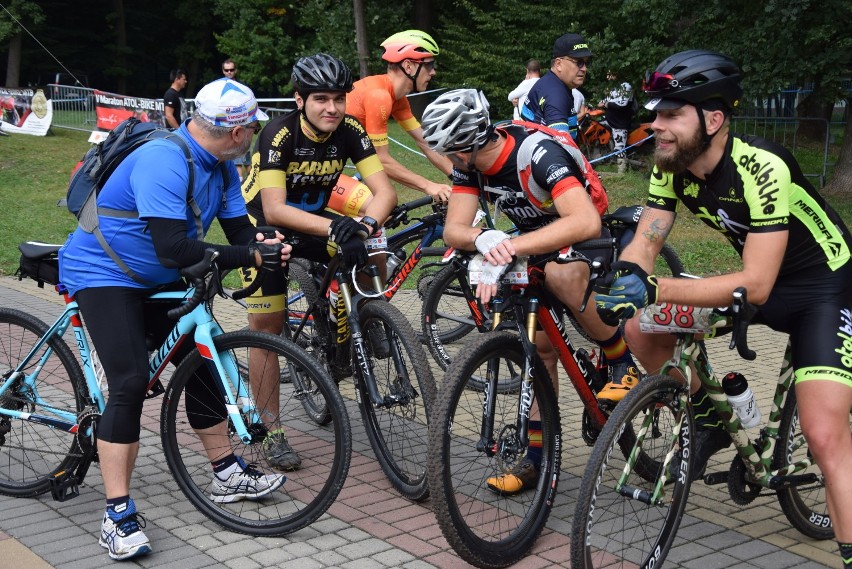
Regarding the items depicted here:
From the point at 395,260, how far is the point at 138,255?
2.72 m

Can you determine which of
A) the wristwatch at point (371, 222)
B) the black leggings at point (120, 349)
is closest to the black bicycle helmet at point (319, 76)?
the wristwatch at point (371, 222)

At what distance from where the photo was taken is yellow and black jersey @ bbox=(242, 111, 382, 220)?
5.59 metres

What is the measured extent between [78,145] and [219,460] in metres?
20.8

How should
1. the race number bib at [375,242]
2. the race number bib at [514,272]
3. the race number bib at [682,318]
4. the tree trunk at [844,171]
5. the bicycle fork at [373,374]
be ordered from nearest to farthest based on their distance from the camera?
the race number bib at [682,318] → the race number bib at [514,272] → the bicycle fork at [373,374] → the race number bib at [375,242] → the tree trunk at [844,171]

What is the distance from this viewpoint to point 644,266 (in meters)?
4.23

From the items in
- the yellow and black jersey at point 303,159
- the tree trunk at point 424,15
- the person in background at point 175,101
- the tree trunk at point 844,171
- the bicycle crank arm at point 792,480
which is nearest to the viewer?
the bicycle crank arm at point 792,480

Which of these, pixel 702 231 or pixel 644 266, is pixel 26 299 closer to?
pixel 644 266

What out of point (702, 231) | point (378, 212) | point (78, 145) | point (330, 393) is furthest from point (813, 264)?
point (78, 145)

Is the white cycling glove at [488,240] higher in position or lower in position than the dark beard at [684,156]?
lower

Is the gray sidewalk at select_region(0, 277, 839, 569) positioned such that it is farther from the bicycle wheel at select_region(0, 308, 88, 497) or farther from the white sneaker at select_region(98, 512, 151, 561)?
the bicycle wheel at select_region(0, 308, 88, 497)

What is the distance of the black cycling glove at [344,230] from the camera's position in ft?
17.1

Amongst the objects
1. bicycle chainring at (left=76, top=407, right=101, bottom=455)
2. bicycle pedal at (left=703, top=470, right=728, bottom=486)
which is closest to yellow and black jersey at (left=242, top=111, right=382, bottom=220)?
bicycle chainring at (left=76, top=407, right=101, bottom=455)

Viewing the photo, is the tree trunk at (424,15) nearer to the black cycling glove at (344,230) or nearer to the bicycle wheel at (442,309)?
the bicycle wheel at (442,309)

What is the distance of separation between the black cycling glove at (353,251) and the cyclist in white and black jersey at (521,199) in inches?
22.8
